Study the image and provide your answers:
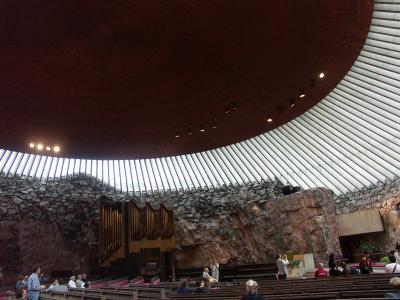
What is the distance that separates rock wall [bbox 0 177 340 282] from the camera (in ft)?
71.2

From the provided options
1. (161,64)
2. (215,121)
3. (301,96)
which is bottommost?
(215,121)

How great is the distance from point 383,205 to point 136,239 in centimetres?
1447

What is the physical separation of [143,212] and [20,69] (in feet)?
39.3

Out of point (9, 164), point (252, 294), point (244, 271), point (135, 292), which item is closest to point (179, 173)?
point (244, 271)

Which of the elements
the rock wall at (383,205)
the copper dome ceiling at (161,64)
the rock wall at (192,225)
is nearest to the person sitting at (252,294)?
the copper dome ceiling at (161,64)

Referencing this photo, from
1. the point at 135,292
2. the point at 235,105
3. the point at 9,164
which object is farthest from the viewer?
the point at 9,164

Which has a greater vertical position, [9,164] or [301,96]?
[9,164]

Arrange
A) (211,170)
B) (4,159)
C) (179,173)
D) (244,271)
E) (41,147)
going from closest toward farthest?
1. (41,147)
2. (244,271)
3. (4,159)
4. (211,170)
5. (179,173)

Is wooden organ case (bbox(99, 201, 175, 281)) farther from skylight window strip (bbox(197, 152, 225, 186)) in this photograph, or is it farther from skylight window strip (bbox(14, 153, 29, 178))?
skylight window strip (bbox(14, 153, 29, 178))

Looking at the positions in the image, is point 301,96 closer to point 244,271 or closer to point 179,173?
point 244,271

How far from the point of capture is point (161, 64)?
512 inches

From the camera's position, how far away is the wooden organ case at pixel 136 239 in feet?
67.3

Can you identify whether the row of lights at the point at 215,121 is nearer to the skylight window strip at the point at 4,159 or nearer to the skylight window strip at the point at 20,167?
the skylight window strip at the point at 4,159

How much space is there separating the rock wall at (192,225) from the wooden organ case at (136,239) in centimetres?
252
